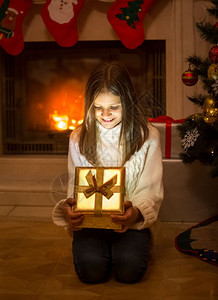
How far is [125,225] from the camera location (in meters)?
1.25

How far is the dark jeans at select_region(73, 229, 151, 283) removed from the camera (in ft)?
4.33

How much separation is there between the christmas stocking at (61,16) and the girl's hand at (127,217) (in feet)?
5.33

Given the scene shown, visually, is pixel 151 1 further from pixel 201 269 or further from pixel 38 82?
pixel 201 269

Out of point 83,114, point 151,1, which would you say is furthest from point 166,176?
point 151,1

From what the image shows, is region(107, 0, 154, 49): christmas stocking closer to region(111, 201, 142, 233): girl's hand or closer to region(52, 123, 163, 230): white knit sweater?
region(52, 123, 163, 230): white knit sweater

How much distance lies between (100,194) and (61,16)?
1.67m

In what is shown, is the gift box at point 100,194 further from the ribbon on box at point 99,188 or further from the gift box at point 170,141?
the gift box at point 170,141

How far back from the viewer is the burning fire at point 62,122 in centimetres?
→ 299

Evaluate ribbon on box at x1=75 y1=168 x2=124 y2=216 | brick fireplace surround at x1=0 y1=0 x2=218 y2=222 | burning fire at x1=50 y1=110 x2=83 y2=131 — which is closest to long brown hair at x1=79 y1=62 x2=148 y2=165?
ribbon on box at x1=75 y1=168 x2=124 y2=216

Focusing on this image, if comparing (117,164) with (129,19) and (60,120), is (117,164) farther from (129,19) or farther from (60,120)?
(60,120)

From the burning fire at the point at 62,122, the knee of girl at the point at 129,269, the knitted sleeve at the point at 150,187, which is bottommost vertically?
the knee of girl at the point at 129,269

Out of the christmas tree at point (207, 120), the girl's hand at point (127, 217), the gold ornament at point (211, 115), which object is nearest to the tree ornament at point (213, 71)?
the christmas tree at point (207, 120)

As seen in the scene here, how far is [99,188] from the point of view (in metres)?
1.22

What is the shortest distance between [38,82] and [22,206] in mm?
1057
